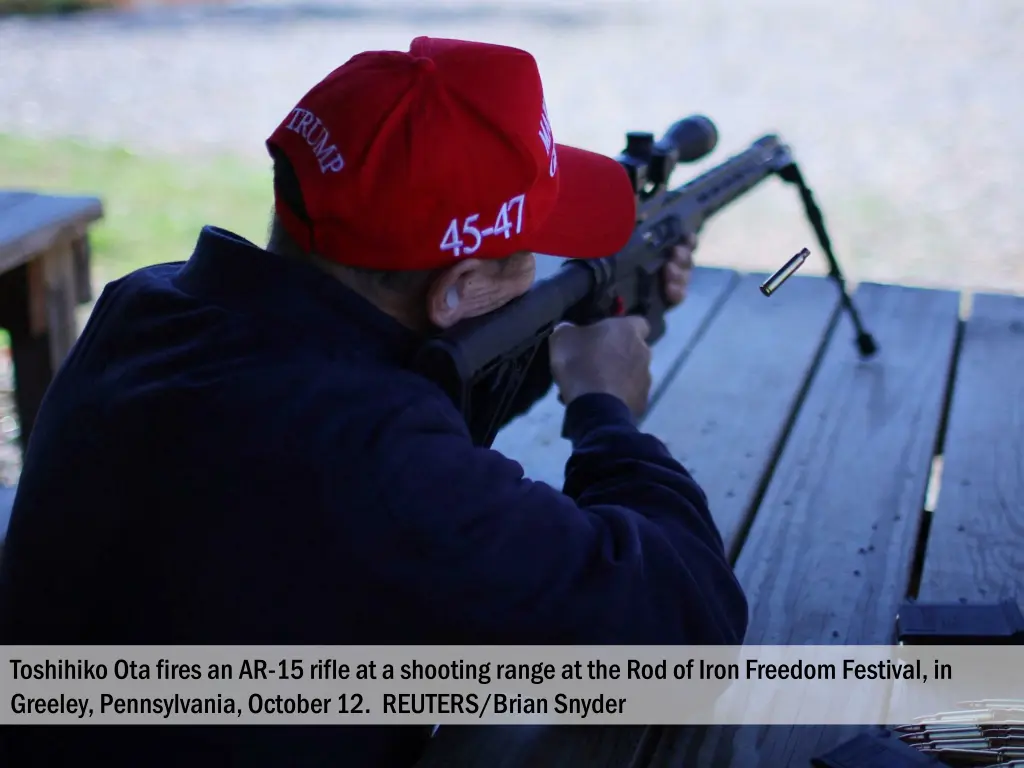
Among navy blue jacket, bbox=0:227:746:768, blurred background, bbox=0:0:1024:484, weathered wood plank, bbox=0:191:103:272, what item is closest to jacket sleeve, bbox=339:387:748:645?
navy blue jacket, bbox=0:227:746:768

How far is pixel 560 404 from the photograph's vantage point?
217 cm

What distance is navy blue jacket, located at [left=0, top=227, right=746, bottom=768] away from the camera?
1.09 metres

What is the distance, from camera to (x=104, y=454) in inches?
45.9

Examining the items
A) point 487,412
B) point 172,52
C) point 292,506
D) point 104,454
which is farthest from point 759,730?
point 172,52

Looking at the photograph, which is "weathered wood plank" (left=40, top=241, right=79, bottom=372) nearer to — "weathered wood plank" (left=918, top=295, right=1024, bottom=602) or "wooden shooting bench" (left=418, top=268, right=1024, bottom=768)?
"wooden shooting bench" (left=418, top=268, right=1024, bottom=768)

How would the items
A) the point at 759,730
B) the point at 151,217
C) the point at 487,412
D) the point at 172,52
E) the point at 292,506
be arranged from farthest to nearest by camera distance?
the point at 172,52 < the point at 151,217 < the point at 487,412 < the point at 759,730 < the point at 292,506

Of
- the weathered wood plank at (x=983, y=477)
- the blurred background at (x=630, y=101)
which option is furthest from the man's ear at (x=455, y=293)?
the blurred background at (x=630, y=101)

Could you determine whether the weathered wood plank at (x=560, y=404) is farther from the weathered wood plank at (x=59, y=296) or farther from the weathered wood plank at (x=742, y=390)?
the weathered wood plank at (x=59, y=296)

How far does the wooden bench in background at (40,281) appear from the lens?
2.66 m

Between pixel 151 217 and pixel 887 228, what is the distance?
150 inches

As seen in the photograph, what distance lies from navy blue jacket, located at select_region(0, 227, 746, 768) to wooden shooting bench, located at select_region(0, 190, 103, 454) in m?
1.54

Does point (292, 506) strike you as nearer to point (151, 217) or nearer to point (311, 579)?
point (311, 579)

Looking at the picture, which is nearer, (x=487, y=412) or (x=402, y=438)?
(x=402, y=438)

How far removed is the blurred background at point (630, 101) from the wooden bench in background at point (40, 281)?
0.83m
